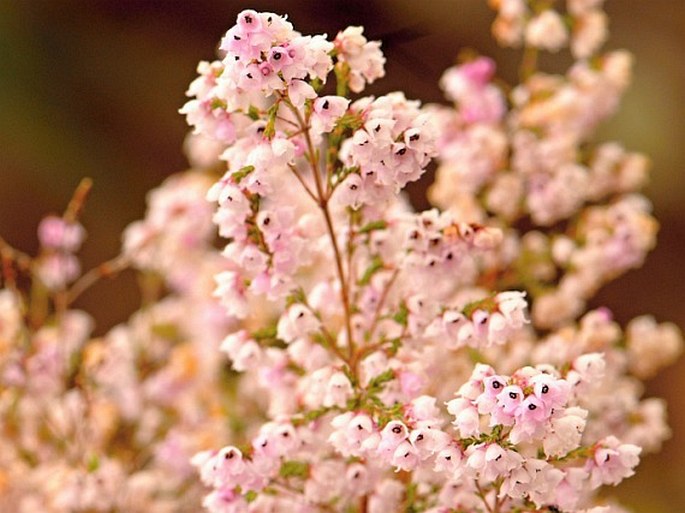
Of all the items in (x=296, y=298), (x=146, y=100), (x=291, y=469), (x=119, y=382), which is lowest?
(x=291, y=469)

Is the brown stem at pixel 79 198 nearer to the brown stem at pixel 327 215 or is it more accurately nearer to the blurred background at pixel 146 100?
the brown stem at pixel 327 215

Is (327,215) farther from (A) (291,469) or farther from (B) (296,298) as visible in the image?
(A) (291,469)

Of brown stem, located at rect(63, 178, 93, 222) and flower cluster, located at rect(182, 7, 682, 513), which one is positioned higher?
brown stem, located at rect(63, 178, 93, 222)

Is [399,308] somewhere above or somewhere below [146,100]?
below

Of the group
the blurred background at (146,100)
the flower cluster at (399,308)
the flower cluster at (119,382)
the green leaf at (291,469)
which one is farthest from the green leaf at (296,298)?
the blurred background at (146,100)

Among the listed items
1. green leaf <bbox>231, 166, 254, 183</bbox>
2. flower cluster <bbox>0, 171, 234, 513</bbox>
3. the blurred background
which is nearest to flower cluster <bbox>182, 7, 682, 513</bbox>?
green leaf <bbox>231, 166, 254, 183</bbox>

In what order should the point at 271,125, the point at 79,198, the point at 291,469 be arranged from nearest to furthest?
the point at 271,125
the point at 291,469
the point at 79,198

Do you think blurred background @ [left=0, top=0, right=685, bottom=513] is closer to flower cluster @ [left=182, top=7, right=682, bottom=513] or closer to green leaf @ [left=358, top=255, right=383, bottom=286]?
flower cluster @ [left=182, top=7, right=682, bottom=513]

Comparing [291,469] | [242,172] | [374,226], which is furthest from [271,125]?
[291,469]

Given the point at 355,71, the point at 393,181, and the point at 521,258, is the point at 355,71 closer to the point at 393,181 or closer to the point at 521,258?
the point at 393,181

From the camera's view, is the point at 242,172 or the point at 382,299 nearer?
the point at 242,172
